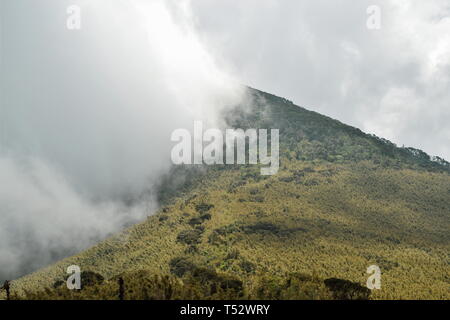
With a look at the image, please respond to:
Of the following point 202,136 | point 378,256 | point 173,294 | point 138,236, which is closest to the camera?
point 173,294

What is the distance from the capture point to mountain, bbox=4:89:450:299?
5306 cm

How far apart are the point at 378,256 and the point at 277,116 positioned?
11006 cm

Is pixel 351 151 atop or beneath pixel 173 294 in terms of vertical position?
atop

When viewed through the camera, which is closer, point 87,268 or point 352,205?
point 87,268

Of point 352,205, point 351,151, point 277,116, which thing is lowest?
point 352,205

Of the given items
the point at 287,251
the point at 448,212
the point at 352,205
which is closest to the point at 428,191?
the point at 448,212

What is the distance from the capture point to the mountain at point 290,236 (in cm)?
5306

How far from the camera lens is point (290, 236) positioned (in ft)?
276

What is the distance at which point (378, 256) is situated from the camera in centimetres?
7575

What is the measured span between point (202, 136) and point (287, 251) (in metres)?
95.3

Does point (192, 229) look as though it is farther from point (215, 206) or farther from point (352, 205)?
point (352, 205)
